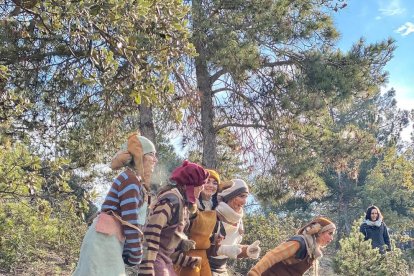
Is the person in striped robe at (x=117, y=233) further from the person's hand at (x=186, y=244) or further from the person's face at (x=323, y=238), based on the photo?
the person's face at (x=323, y=238)

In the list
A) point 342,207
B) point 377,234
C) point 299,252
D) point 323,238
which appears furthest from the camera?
point 342,207

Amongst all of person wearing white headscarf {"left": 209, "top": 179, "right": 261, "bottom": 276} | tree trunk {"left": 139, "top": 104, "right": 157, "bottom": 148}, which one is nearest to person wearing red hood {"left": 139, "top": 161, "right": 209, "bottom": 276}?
person wearing white headscarf {"left": 209, "top": 179, "right": 261, "bottom": 276}

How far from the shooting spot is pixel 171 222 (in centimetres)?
383

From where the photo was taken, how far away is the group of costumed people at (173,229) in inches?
131

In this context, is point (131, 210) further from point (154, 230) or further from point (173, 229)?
point (173, 229)

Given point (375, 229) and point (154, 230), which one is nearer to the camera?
point (154, 230)

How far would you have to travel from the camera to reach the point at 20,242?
9.74 meters

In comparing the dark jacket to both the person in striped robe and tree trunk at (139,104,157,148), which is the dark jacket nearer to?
tree trunk at (139,104,157,148)

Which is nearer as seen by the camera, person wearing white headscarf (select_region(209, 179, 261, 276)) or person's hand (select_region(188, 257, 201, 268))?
person's hand (select_region(188, 257, 201, 268))

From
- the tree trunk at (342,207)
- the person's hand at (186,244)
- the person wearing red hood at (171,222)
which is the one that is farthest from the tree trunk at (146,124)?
the tree trunk at (342,207)

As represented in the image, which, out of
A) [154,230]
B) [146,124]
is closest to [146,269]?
[154,230]

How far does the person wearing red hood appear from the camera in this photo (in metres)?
3.63

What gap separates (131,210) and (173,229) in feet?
2.03

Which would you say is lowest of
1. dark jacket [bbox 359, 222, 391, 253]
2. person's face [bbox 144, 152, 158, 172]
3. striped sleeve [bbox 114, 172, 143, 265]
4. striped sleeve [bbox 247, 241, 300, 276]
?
dark jacket [bbox 359, 222, 391, 253]
